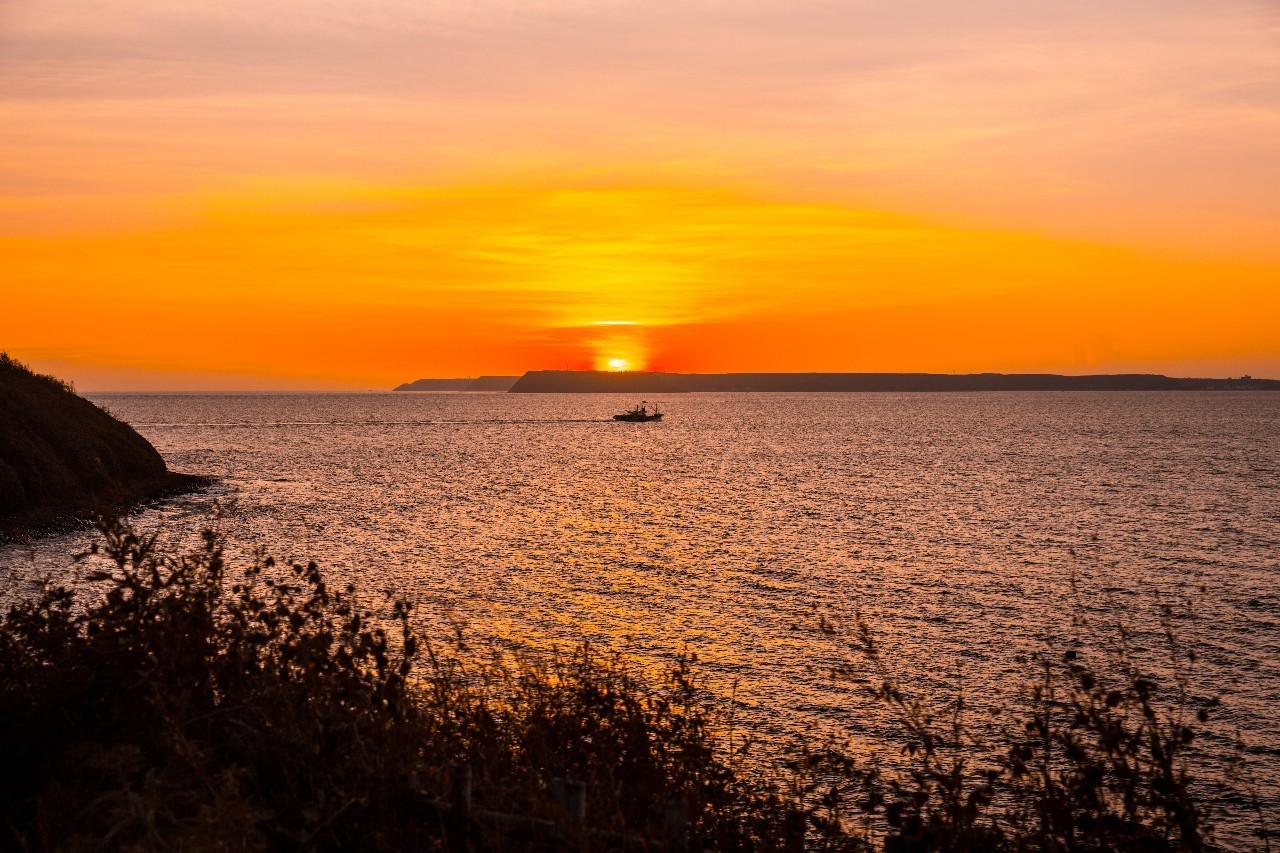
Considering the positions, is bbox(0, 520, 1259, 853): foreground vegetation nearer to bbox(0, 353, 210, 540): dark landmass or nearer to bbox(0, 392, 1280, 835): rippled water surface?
bbox(0, 392, 1280, 835): rippled water surface

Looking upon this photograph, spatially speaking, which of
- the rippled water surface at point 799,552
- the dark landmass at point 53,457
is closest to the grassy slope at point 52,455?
the dark landmass at point 53,457

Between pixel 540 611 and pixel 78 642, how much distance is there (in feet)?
62.4

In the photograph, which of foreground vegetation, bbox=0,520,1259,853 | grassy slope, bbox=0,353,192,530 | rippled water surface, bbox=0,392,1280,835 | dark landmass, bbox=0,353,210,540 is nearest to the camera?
foreground vegetation, bbox=0,520,1259,853

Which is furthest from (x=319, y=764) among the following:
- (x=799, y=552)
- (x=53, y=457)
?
(x=53, y=457)

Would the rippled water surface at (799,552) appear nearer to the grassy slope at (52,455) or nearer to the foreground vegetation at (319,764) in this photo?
the grassy slope at (52,455)

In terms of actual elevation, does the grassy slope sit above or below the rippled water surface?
above

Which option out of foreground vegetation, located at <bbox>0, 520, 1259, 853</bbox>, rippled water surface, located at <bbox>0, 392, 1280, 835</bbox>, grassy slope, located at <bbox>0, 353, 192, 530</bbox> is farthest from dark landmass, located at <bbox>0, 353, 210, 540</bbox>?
foreground vegetation, located at <bbox>0, 520, 1259, 853</bbox>

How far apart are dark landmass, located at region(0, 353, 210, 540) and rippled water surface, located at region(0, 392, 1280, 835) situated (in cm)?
314

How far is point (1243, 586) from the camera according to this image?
→ 109 ft

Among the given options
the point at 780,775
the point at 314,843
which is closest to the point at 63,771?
the point at 314,843

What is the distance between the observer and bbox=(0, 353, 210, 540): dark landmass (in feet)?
137

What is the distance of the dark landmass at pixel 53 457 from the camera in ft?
137

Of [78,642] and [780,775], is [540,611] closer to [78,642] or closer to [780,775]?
[780,775]

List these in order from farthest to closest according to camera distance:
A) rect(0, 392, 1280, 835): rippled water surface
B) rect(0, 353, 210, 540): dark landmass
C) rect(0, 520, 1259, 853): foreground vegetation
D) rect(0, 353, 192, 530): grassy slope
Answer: rect(0, 353, 192, 530): grassy slope < rect(0, 353, 210, 540): dark landmass < rect(0, 392, 1280, 835): rippled water surface < rect(0, 520, 1259, 853): foreground vegetation
